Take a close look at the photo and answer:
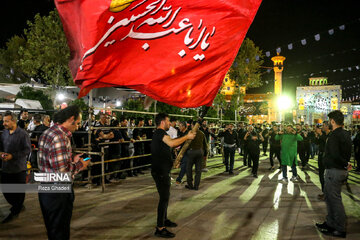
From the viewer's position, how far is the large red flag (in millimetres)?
3846

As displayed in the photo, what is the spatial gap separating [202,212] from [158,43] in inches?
144

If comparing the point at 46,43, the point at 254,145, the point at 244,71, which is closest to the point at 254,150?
the point at 254,145

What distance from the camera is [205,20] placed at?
4.11 m

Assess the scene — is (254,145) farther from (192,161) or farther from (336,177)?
(336,177)

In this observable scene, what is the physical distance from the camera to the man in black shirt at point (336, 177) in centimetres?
448

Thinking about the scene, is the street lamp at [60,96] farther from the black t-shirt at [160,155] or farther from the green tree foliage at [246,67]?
the black t-shirt at [160,155]

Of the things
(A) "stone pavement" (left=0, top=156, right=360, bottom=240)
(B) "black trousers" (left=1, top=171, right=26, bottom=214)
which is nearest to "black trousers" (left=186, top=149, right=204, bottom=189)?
(A) "stone pavement" (left=0, top=156, right=360, bottom=240)

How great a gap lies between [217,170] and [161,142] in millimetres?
7604

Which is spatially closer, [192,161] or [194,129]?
[194,129]

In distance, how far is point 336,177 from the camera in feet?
15.1

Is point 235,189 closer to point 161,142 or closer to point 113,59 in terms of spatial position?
point 161,142

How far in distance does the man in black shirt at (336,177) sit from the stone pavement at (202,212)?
279 mm

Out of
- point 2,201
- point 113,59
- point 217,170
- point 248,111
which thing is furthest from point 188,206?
point 248,111

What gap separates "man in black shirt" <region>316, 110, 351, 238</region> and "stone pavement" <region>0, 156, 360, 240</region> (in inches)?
11.0
